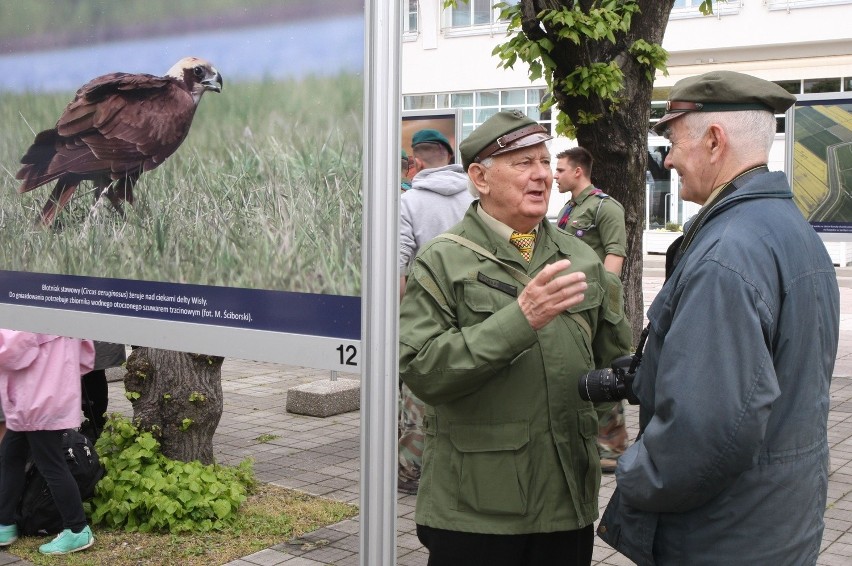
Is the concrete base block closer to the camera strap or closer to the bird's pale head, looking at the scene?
the camera strap

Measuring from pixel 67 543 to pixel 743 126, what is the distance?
12.9 feet

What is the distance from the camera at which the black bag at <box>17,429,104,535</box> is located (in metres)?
5.11

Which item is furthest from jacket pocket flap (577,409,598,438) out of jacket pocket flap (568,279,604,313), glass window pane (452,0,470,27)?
glass window pane (452,0,470,27)

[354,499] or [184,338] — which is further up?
[184,338]

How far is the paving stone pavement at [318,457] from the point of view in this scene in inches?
195

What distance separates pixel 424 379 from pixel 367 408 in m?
0.68

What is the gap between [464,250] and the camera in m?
2.95

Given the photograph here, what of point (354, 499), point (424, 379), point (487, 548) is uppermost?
point (424, 379)

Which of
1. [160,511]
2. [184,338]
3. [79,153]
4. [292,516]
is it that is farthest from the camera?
[292,516]

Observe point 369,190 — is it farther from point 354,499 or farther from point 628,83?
point 628,83

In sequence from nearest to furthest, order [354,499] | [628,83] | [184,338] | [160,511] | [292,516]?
[184,338]
[160,511]
[292,516]
[354,499]
[628,83]

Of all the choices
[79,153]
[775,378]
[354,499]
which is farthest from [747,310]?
[354,499]

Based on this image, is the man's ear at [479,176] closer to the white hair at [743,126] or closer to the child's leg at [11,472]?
the white hair at [743,126]

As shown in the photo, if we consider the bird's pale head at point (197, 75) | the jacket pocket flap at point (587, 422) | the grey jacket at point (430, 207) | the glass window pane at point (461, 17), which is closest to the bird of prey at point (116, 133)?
the bird's pale head at point (197, 75)
